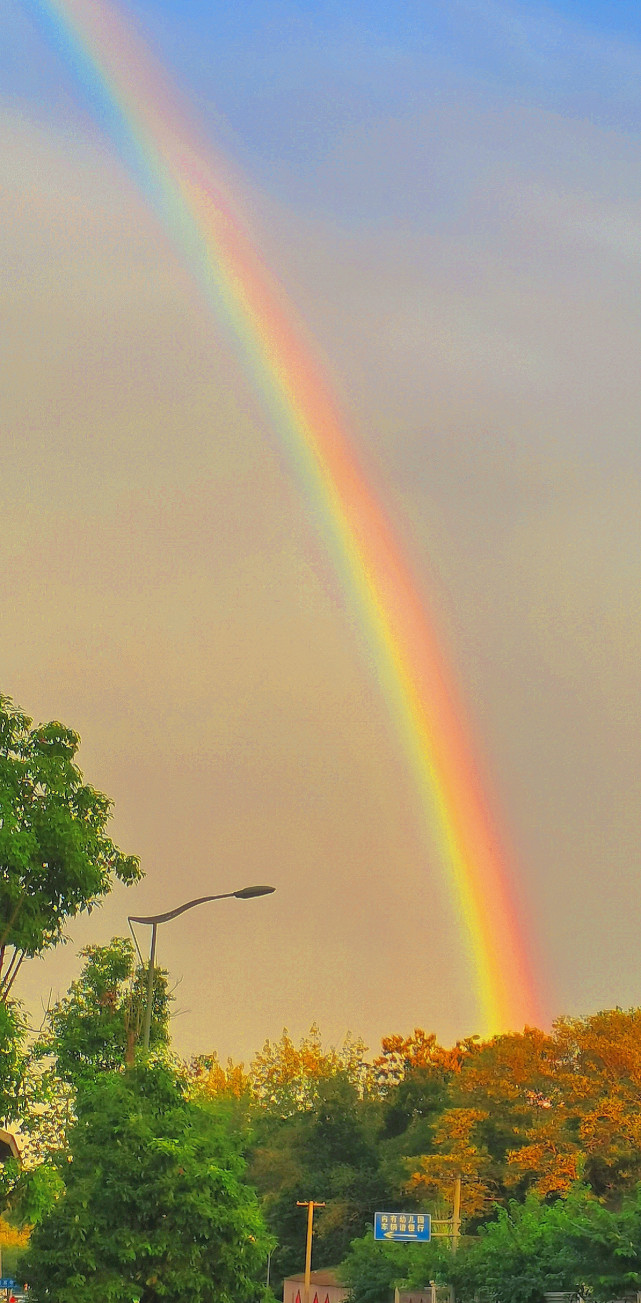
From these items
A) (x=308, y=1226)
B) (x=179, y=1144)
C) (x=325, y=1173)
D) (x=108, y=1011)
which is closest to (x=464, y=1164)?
(x=308, y=1226)

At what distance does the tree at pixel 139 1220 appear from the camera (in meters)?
23.3

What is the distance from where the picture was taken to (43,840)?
20.1 m

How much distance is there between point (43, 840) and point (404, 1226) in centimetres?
4652

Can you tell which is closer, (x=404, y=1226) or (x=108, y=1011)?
(x=108, y=1011)

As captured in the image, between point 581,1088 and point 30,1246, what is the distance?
4811 centimetres

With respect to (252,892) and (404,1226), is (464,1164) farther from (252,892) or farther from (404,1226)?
(252,892)

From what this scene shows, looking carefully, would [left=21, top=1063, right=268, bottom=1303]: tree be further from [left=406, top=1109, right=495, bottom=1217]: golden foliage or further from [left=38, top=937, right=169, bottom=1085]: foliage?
[left=406, top=1109, right=495, bottom=1217]: golden foliage

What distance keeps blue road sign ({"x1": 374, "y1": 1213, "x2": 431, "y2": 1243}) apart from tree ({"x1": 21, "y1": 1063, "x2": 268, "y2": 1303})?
124 ft

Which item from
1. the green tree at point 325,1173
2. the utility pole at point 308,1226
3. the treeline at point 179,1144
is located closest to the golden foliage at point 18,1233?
the treeline at point 179,1144

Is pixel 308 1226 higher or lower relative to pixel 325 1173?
lower

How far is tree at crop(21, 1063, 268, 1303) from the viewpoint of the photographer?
Answer: 2333 cm

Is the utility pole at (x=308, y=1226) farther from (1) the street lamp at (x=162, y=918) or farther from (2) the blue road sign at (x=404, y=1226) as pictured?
(1) the street lamp at (x=162, y=918)

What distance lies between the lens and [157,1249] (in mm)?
23156

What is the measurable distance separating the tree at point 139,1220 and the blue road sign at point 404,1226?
3774 cm
